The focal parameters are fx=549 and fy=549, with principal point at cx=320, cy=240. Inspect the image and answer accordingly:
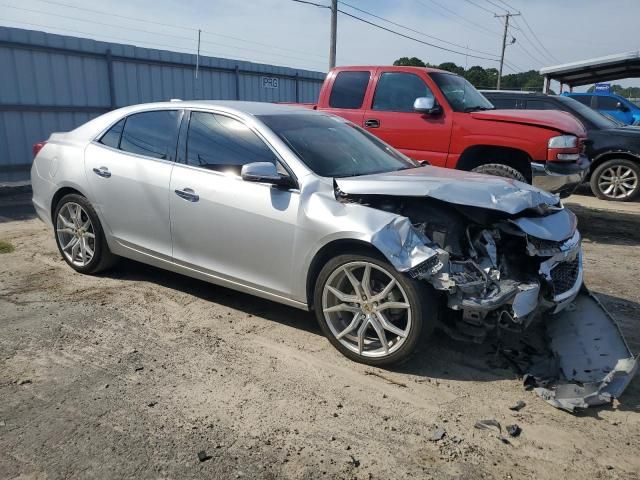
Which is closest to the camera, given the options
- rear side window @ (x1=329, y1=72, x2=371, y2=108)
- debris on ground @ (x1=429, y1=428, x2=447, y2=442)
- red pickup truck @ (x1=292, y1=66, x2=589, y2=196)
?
debris on ground @ (x1=429, y1=428, x2=447, y2=442)

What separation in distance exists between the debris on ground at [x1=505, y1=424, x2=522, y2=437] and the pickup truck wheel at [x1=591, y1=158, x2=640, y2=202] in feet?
28.1

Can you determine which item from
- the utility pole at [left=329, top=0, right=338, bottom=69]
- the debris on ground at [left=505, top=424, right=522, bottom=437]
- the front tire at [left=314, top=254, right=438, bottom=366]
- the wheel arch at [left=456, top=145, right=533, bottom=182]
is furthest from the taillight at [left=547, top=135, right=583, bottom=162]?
the utility pole at [left=329, top=0, right=338, bottom=69]

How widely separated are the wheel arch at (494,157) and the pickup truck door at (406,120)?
11.0 inches

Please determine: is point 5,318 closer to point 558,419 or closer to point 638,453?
point 558,419

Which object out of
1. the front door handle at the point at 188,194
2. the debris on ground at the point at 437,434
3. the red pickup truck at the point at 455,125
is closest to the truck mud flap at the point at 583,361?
the debris on ground at the point at 437,434

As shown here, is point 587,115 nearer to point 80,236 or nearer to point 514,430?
point 514,430

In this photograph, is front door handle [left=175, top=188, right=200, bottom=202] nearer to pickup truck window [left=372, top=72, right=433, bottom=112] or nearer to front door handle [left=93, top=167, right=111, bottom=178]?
front door handle [left=93, top=167, right=111, bottom=178]

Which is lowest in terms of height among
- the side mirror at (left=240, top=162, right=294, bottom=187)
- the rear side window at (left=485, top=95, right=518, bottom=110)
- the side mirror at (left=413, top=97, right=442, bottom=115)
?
the side mirror at (left=240, top=162, right=294, bottom=187)

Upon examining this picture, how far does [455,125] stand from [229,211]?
13.8ft

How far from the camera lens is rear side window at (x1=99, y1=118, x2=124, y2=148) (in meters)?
4.96

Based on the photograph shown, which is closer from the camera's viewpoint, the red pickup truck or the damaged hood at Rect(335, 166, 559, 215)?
the damaged hood at Rect(335, 166, 559, 215)

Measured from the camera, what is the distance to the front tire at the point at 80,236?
16.5 feet

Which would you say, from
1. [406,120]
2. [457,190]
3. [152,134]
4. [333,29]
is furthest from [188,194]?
[333,29]

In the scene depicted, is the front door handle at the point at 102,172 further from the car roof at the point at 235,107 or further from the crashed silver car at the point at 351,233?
the car roof at the point at 235,107
